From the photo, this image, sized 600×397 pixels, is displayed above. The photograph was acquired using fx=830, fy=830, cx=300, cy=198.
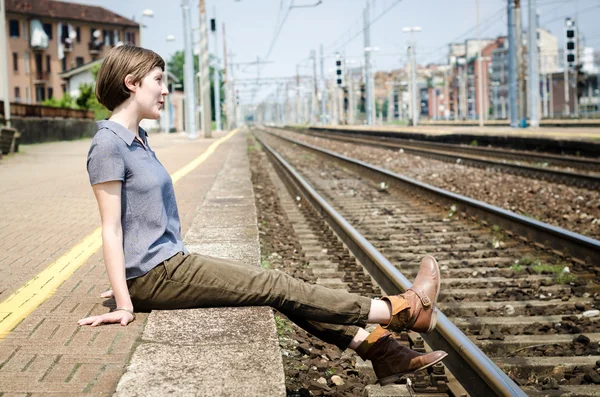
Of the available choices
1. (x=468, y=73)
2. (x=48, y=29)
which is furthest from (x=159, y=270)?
(x=468, y=73)

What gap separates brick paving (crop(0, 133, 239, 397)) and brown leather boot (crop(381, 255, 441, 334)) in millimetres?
1163

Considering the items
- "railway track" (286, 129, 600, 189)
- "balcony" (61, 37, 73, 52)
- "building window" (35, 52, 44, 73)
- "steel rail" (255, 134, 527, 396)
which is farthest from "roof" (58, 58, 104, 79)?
"steel rail" (255, 134, 527, 396)

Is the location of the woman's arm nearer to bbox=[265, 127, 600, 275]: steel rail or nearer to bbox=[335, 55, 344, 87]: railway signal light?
bbox=[265, 127, 600, 275]: steel rail

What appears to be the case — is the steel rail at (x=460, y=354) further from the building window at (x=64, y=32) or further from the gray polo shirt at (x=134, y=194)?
the building window at (x=64, y=32)

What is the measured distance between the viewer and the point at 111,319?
152 inches

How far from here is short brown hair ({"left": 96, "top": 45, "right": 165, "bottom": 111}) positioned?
3.81 metres

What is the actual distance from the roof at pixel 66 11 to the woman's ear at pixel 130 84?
7173 cm

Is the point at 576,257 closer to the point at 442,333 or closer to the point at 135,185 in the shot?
the point at 442,333

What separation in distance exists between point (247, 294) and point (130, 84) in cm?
112

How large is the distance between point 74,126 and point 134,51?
35.5 metres

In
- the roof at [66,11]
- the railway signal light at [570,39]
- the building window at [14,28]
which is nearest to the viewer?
the railway signal light at [570,39]

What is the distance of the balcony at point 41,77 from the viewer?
73188 millimetres

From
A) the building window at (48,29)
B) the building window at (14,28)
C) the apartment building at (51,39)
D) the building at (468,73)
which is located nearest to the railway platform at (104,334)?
the apartment building at (51,39)

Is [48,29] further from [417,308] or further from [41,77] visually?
[417,308]
